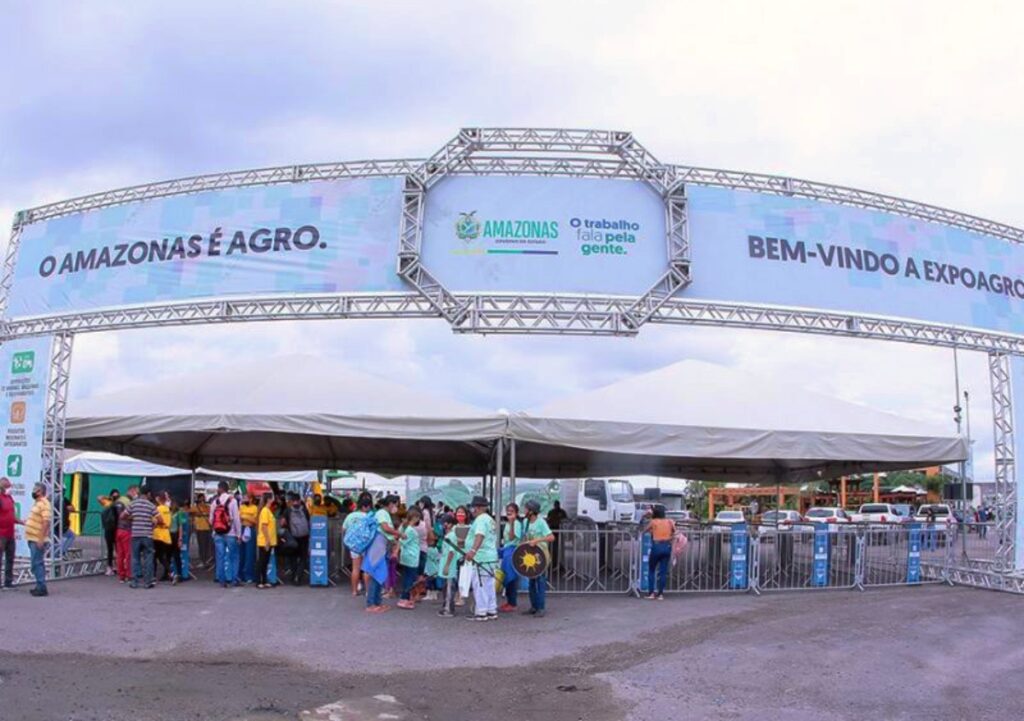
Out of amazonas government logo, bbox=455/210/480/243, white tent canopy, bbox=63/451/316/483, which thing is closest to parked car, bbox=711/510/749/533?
amazonas government logo, bbox=455/210/480/243

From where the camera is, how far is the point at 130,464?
2883 cm

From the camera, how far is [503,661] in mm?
8422

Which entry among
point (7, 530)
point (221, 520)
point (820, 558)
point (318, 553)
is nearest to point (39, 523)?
point (7, 530)

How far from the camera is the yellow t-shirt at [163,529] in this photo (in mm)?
13641

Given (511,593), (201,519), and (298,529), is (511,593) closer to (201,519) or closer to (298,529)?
(298,529)

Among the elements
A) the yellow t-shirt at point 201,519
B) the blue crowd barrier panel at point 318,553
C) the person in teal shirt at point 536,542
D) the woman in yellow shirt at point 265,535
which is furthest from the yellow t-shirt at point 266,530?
the person in teal shirt at point 536,542

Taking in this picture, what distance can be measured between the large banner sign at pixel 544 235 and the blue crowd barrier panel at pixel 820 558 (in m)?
4.65

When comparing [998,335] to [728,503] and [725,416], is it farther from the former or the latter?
[728,503]

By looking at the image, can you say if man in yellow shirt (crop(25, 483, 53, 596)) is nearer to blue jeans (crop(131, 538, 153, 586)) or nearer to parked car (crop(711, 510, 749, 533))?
blue jeans (crop(131, 538, 153, 586))

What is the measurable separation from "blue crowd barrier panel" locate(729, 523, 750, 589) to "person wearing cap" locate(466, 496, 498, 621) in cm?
429

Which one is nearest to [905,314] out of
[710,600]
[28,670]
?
[710,600]

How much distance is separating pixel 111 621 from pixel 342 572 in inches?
209

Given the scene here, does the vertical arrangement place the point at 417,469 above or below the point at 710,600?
above

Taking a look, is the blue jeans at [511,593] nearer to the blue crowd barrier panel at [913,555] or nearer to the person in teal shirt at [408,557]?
the person in teal shirt at [408,557]
